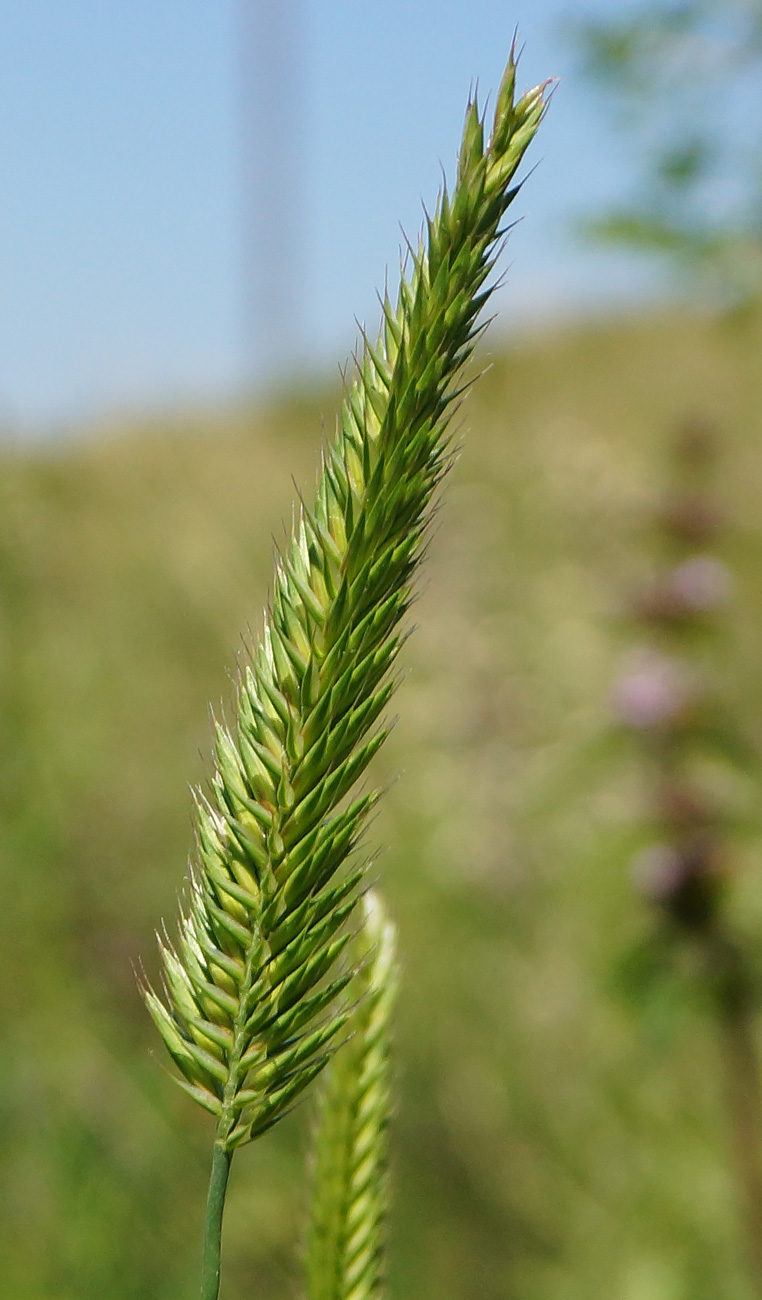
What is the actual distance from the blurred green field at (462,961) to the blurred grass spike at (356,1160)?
476 millimetres

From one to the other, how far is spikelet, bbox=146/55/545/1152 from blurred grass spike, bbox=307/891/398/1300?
0.05 metres

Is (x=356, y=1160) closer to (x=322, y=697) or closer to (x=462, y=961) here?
(x=322, y=697)

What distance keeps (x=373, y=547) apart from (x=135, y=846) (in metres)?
2.89

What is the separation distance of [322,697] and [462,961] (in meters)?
2.98

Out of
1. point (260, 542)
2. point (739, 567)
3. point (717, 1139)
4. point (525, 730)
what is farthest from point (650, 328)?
point (717, 1139)

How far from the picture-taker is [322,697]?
453mm

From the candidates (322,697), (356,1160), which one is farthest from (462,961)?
(322,697)

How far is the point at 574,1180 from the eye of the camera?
258cm

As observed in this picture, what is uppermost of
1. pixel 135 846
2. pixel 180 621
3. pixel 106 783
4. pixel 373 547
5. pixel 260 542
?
pixel 260 542

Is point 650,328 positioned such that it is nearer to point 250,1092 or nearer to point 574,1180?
point 574,1180

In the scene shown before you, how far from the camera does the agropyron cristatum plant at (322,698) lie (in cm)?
42

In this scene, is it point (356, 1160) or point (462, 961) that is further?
point (462, 961)

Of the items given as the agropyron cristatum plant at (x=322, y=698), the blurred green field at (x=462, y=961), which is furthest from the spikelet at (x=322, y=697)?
the blurred green field at (x=462, y=961)

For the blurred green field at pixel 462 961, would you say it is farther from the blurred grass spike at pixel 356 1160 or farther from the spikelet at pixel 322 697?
the spikelet at pixel 322 697
